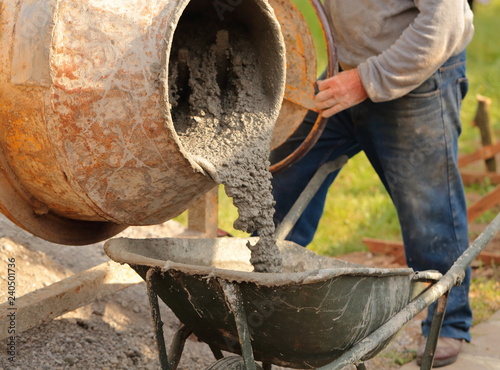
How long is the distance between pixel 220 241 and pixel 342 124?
91cm

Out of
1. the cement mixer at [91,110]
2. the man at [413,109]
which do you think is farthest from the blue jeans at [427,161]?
the cement mixer at [91,110]

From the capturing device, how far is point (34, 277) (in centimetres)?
302

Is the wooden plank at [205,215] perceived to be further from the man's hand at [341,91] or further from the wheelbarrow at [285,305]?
the wheelbarrow at [285,305]

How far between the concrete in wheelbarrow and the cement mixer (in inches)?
62.3

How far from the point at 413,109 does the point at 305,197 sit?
560 millimetres

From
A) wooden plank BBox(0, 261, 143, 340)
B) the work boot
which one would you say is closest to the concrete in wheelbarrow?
the work boot

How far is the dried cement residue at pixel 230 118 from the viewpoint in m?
2.25

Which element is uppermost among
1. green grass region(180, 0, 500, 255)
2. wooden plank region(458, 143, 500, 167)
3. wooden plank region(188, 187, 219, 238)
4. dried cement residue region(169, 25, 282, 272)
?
dried cement residue region(169, 25, 282, 272)

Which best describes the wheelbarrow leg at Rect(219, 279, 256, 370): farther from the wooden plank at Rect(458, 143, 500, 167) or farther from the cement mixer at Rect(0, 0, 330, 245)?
the wooden plank at Rect(458, 143, 500, 167)

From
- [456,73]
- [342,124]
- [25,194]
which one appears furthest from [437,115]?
[25,194]

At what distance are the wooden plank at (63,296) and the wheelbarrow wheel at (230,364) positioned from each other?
0.72 meters

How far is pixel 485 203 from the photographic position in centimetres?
449

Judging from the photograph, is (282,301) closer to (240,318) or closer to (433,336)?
(240,318)

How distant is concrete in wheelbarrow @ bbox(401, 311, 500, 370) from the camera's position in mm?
3037
